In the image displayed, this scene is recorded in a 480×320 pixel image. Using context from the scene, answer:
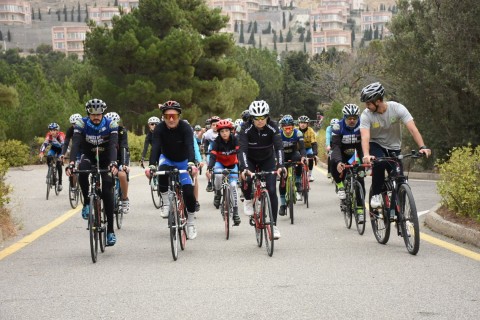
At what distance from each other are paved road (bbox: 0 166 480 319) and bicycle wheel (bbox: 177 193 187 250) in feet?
0.57

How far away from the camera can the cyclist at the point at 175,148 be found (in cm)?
1025

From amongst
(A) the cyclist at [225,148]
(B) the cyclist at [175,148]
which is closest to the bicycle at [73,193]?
(A) the cyclist at [225,148]

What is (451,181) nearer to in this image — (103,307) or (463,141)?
(103,307)

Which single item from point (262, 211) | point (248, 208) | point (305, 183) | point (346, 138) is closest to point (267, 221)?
point (262, 211)

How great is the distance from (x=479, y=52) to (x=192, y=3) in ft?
120

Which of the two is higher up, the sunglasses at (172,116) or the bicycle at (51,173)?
the sunglasses at (172,116)

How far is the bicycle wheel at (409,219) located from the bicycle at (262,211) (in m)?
1.47

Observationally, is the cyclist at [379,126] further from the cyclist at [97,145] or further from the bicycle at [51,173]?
the bicycle at [51,173]

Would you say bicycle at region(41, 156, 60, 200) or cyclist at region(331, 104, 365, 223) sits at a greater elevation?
cyclist at region(331, 104, 365, 223)

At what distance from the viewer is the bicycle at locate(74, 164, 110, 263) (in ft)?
30.9

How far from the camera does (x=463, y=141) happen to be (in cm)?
2211

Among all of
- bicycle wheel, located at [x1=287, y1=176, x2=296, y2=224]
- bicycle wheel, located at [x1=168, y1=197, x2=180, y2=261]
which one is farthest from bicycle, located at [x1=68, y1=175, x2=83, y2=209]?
bicycle wheel, located at [x1=168, y1=197, x2=180, y2=261]

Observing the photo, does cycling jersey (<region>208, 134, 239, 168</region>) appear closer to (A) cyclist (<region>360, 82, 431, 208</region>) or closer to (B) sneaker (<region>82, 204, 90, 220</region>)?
(B) sneaker (<region>82, 204, 90, 220</region>)

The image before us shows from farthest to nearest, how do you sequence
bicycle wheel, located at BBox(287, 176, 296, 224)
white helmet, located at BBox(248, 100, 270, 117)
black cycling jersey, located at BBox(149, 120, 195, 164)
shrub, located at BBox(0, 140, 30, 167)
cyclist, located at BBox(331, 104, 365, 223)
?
shrub, located at BBox(0, 140, 30, 167) → bicycle wheel, located at BBox(287, 176, 296, 224) → cyclist, located at BBox(331, 104, 365, 223) → white helmet, located at BBox(248, 100, 270, 117) → black cycling jersey, located at BBox(149, 120, 195, 164)
